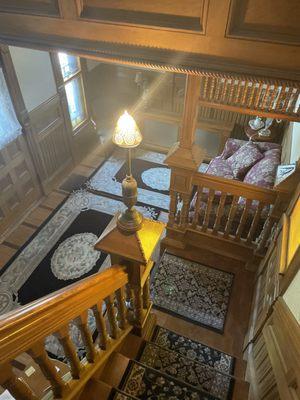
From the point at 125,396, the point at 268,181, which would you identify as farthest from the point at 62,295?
the point at 268,181

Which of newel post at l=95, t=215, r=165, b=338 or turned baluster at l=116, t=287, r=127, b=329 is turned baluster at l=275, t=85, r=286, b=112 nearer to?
newel post at l=95, t=215, r=165, b=338

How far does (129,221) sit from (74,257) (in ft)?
7.43

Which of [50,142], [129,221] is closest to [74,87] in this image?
[50,142]

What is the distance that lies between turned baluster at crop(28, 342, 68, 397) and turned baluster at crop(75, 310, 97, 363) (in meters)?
0.18

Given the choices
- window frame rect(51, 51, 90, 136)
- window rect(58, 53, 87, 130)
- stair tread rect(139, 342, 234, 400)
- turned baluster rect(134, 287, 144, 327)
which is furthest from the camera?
window rect(58, 53, 87, 130)

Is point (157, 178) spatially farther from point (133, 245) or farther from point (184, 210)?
point (133, 245)

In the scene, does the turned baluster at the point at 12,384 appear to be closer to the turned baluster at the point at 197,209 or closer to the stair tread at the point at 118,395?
the stair tread at the point at 118,395

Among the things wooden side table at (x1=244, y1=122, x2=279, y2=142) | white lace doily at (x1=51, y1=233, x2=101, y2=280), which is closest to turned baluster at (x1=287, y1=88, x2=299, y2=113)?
wooden side table at (x1=244, y1=122, x2=279, y2=142)

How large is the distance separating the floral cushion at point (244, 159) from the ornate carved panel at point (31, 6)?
2.38 metres

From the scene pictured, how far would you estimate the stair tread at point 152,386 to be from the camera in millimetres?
1813

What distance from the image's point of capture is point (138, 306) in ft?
6.13

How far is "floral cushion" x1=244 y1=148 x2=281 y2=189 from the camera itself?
295 cm

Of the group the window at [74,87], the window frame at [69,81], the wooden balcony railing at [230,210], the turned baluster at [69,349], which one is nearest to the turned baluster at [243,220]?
the wooden balcony railing at [230,210]

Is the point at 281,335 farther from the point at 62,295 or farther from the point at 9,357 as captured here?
the point at 9,357
